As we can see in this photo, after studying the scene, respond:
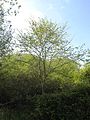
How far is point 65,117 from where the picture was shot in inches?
569

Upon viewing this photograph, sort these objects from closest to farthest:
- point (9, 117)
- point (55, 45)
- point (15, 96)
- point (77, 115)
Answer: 1. point (77, 115)
2. point (9, 117)
3. point (15, 96)
4. point (55, 45)

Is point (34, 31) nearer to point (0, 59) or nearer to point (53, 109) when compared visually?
point (0, 59)

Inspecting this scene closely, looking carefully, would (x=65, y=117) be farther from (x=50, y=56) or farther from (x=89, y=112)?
(x=50, y=56)

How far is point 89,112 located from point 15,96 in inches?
398

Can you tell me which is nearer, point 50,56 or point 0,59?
point 0,59

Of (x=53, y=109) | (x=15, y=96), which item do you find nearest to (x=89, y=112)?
(x=53, y=109)

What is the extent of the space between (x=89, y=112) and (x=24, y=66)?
11666 millimetres

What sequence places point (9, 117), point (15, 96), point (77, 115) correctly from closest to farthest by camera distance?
point (77, 115), point (9, 117), point (15, 96)

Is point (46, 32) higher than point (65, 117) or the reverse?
higher

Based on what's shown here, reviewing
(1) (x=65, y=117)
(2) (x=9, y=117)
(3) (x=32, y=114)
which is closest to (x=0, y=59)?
(2) (x=9, y=117)

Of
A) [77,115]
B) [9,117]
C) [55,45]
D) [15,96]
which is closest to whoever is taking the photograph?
[77,115]

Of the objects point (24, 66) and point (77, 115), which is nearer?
point (77, 115)

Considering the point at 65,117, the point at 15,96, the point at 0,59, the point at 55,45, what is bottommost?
the point at 65,117

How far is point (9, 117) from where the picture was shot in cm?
1869
